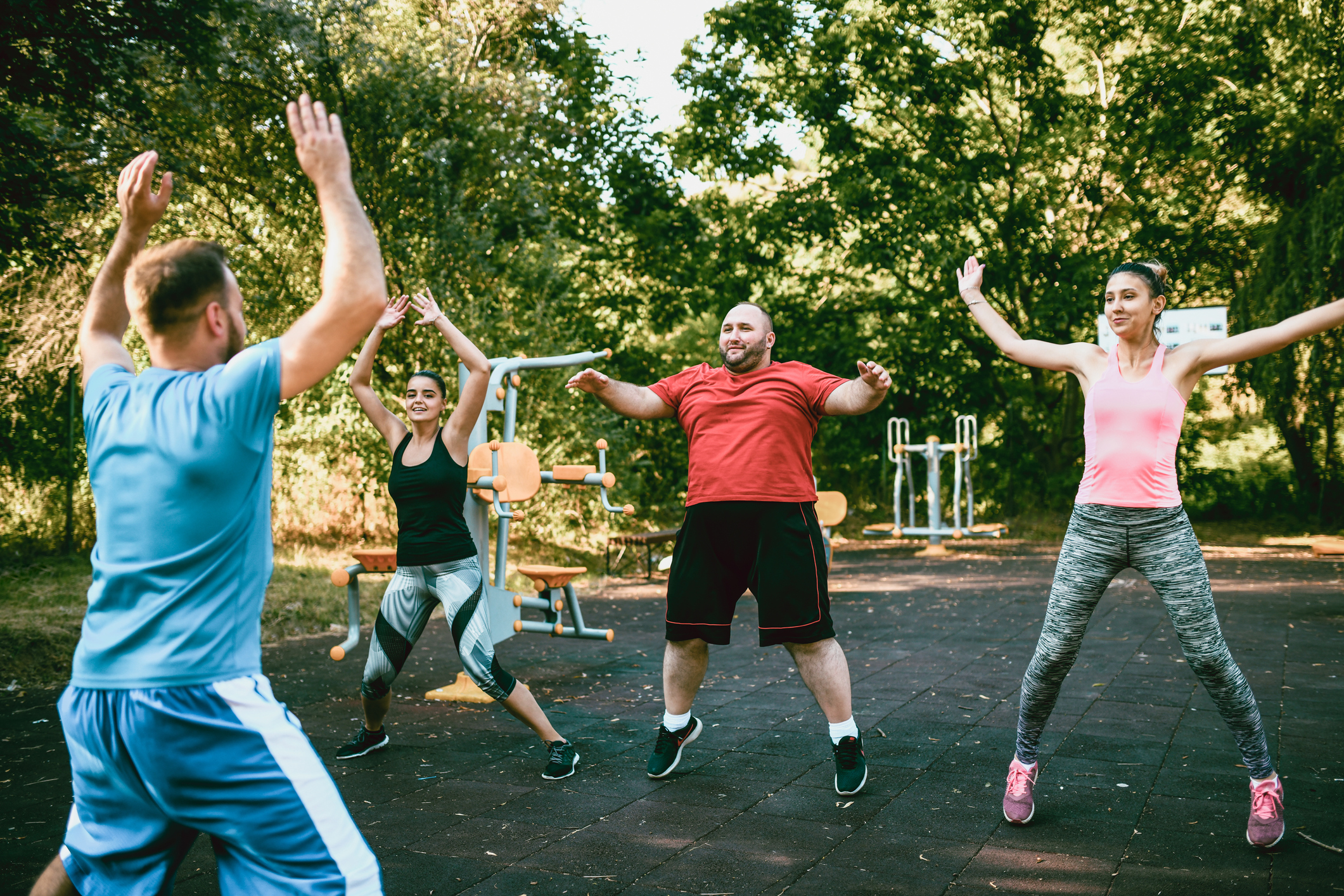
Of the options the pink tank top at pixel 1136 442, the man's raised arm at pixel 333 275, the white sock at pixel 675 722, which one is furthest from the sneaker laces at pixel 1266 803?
the man's raised arm at pixel 333 275

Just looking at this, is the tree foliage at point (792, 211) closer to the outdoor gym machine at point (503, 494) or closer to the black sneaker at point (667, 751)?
the outdoor gym machine at point (503, 494)

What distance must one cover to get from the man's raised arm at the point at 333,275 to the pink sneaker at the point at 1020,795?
278 cm

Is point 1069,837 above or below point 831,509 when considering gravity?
below

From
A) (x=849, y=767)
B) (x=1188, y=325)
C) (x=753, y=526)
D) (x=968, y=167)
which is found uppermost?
(x=968, y=167)

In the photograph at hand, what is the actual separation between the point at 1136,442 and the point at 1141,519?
25 centimetres

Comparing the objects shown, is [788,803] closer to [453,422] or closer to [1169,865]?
[1169,865]

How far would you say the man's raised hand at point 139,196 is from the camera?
209 centimetres

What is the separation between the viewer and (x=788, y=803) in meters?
3.75

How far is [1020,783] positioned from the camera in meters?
3.51

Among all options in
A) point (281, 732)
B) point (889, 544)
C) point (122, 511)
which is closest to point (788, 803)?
point (281, 732)

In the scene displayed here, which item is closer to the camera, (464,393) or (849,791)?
(849,791)

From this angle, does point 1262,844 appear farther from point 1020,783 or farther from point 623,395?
point 623,395

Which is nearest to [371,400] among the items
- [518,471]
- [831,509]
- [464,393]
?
[464,393]

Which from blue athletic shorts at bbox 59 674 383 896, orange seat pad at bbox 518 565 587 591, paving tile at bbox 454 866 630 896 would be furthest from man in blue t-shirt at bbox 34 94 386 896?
orange seat pad at bbox 518 565 587 591
